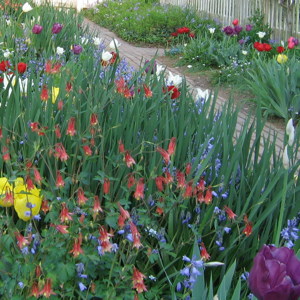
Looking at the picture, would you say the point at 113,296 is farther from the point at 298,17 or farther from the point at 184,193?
the point at 298,17

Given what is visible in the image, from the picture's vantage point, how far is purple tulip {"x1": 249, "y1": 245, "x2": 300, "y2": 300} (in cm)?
77

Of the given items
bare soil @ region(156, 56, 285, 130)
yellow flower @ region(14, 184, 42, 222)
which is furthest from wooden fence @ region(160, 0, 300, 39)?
yellow flower @ region(14, 184, 42, 222)

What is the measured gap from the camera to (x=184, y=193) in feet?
4.22

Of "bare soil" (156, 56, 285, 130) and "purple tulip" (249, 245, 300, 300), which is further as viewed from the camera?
"bare soil" (156, 56, 285, 130)

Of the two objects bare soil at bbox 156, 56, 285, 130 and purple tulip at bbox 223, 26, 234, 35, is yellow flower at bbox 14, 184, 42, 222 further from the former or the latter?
purple tulip at bbox 223, 26, 234, 35

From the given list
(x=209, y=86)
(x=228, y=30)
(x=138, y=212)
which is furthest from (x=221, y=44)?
(x=138, y=212)

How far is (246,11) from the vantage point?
901 centimetres

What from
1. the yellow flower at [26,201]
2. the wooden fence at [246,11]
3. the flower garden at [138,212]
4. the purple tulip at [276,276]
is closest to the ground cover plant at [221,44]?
the wooden fence at [246,11]

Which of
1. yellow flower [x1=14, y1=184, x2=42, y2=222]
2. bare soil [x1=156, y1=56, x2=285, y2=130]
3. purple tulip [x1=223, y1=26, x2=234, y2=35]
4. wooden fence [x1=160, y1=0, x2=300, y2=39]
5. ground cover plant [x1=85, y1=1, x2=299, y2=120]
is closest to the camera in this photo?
yellow flower [x1=14, y1=184, x2=42, y2=222]

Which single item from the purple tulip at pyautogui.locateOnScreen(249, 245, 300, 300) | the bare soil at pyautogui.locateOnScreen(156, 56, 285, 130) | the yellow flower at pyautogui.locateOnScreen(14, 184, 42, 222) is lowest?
the bare soil at pyautogui.locateOnScreen(156, 56, 285, 130)

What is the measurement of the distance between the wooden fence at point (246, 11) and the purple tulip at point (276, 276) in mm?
7290

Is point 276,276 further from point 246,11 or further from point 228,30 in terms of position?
point 246,11

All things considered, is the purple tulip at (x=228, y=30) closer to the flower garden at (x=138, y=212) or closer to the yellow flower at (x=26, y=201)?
the flower garden at (x=138, y=212)

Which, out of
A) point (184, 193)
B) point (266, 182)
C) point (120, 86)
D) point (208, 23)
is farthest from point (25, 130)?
point (208, 23)
